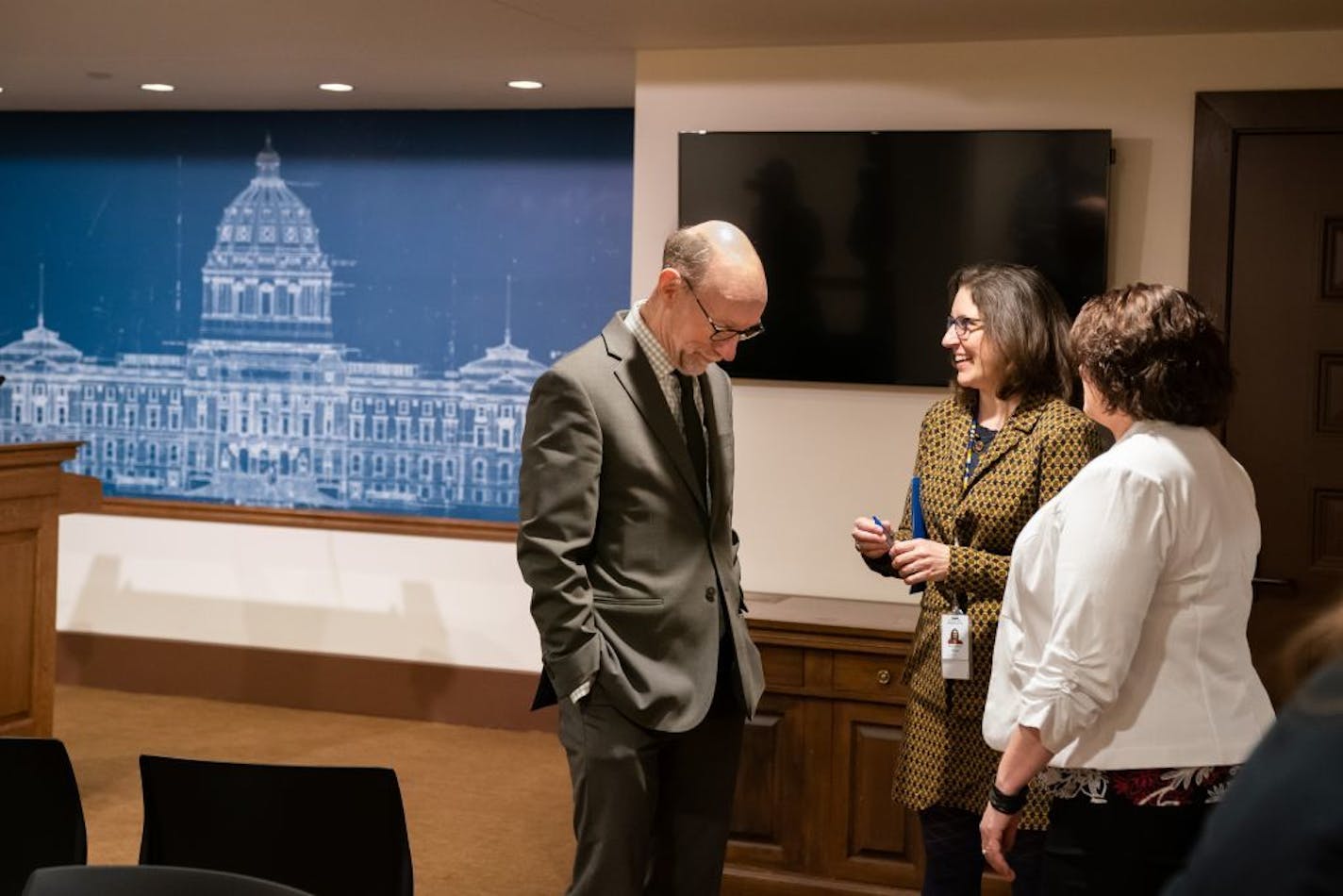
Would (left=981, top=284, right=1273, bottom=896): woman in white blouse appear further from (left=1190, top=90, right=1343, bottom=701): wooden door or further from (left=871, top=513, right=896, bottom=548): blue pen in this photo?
(left=1190, top=90, right=1343, bottom=701): wooden door

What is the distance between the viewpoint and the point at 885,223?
459 cm

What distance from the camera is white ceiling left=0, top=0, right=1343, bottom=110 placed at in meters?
4.05

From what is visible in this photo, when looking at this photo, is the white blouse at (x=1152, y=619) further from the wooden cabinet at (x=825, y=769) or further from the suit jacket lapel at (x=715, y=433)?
the wooden cabinet at (x=825, y=769)

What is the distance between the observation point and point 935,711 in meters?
3.04

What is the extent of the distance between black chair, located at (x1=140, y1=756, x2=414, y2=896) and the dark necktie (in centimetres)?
99

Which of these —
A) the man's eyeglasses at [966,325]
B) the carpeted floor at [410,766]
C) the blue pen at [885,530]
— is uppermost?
the man's eyeglasses at [966,325]

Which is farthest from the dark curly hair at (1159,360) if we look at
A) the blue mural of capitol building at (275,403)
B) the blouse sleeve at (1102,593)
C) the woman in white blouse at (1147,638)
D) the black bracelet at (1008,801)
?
the blue mural of capitol building at (275,403)

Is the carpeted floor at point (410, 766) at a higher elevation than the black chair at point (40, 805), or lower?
lower

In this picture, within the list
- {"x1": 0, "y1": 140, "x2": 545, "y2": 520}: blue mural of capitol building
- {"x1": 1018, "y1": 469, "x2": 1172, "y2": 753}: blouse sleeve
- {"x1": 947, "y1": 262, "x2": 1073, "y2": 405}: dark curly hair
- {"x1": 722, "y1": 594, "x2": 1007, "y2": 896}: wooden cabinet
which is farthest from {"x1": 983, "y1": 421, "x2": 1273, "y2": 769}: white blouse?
{"x1": 0, "y1": 140, "x2": 545, "y2": 520}: blue mural of capitol building

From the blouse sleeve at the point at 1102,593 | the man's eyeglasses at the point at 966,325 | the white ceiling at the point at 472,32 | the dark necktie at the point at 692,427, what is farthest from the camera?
the white ceiling at the point at 472,32

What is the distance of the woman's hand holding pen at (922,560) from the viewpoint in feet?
9.71

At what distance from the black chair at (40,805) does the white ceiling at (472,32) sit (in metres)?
2.45

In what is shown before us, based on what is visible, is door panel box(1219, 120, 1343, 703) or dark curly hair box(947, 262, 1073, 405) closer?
dark curly hair box(947, 262, 1073, 405)

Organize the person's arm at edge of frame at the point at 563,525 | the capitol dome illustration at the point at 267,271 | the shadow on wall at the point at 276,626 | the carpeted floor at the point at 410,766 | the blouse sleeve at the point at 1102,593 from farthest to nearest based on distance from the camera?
the capitol dome illustration at the point at 267,271
the shadow on wall at the point at 276,626
the carpeted floor at the point at 410,766
the person's arm at edge of frame at the point at 563,525
the blouse sleeve at the point at 1102,593
